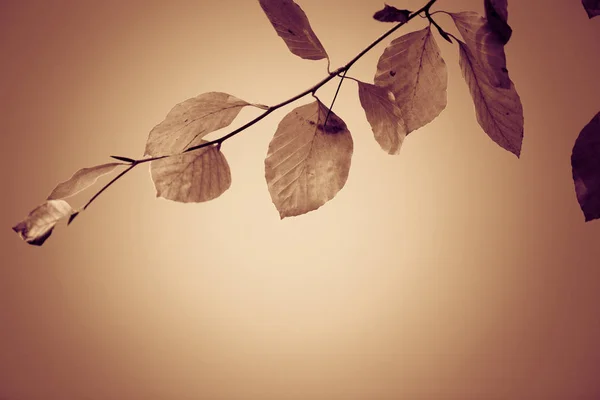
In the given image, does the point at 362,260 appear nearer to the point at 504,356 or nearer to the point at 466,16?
the point at 504,356

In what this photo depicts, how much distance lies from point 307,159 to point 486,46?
30 millimetres

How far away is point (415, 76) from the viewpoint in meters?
0.07

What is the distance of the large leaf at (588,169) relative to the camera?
0.20 ft

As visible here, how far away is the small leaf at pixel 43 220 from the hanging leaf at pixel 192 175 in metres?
0.02

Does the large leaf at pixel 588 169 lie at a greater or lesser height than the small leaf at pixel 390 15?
lesser

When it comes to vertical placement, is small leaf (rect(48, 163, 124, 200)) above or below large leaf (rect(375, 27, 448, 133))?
below

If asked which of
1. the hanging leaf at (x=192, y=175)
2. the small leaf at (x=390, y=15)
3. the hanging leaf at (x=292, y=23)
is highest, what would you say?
the hanging leaf at (x=292, y=23)

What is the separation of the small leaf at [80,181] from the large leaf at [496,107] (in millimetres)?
55

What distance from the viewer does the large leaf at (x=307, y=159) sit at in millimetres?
66

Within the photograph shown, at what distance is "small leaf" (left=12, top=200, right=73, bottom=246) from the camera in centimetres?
5

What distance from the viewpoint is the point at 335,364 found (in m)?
1.70

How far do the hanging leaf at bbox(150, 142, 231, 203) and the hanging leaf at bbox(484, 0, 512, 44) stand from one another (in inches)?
Result: 1.7

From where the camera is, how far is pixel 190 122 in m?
0.07

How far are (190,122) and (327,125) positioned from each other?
0.07 feet
